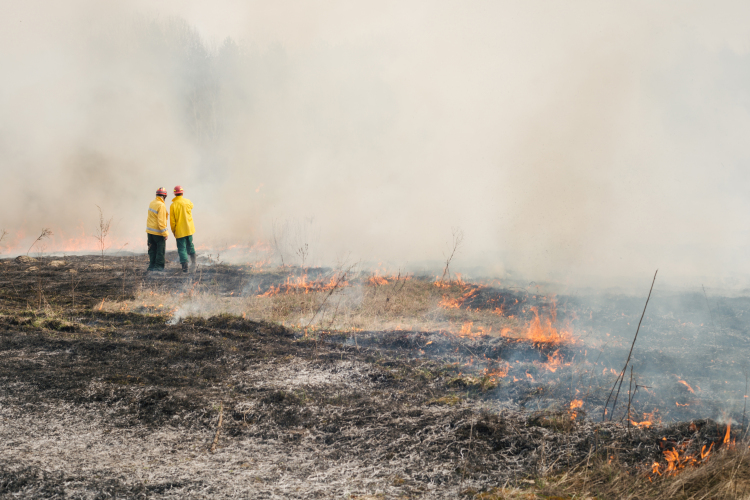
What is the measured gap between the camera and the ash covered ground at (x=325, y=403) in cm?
315

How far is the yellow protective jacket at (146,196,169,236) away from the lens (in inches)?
415

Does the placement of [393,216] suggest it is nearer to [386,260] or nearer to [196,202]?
[386,260]

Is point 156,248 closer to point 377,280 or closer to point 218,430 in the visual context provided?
point 377,280

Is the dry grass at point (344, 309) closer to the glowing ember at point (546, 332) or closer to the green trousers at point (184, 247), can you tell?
the glowing ember at point (546, 332)

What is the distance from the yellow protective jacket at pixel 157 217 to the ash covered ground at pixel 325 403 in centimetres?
280

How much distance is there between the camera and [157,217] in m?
10.6

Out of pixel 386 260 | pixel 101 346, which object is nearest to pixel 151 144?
pixel 386 260

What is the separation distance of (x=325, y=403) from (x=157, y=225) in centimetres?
807

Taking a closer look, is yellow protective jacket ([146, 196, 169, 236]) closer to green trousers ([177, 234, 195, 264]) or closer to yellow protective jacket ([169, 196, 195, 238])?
yellow protective jacket ([169, 196, 195, 238])

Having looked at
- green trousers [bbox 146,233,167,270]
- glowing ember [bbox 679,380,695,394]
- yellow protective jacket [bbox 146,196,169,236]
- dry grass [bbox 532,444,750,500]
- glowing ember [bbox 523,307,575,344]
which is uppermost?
yellow protective jacket [bbox 146,196,169,236]

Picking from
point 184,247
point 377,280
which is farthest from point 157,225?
point 377,280

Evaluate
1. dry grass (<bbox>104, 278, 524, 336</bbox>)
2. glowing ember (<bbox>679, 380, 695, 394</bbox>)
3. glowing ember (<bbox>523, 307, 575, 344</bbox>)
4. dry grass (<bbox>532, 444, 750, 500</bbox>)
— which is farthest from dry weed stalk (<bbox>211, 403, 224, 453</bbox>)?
glowing ember (<bbox>679, 380, 695, 394</bbox>)

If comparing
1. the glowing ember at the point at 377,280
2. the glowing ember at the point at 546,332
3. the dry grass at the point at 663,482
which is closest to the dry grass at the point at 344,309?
the glowing ember at the point at 546,332

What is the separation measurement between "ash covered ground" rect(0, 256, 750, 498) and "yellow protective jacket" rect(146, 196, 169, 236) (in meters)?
2.80
